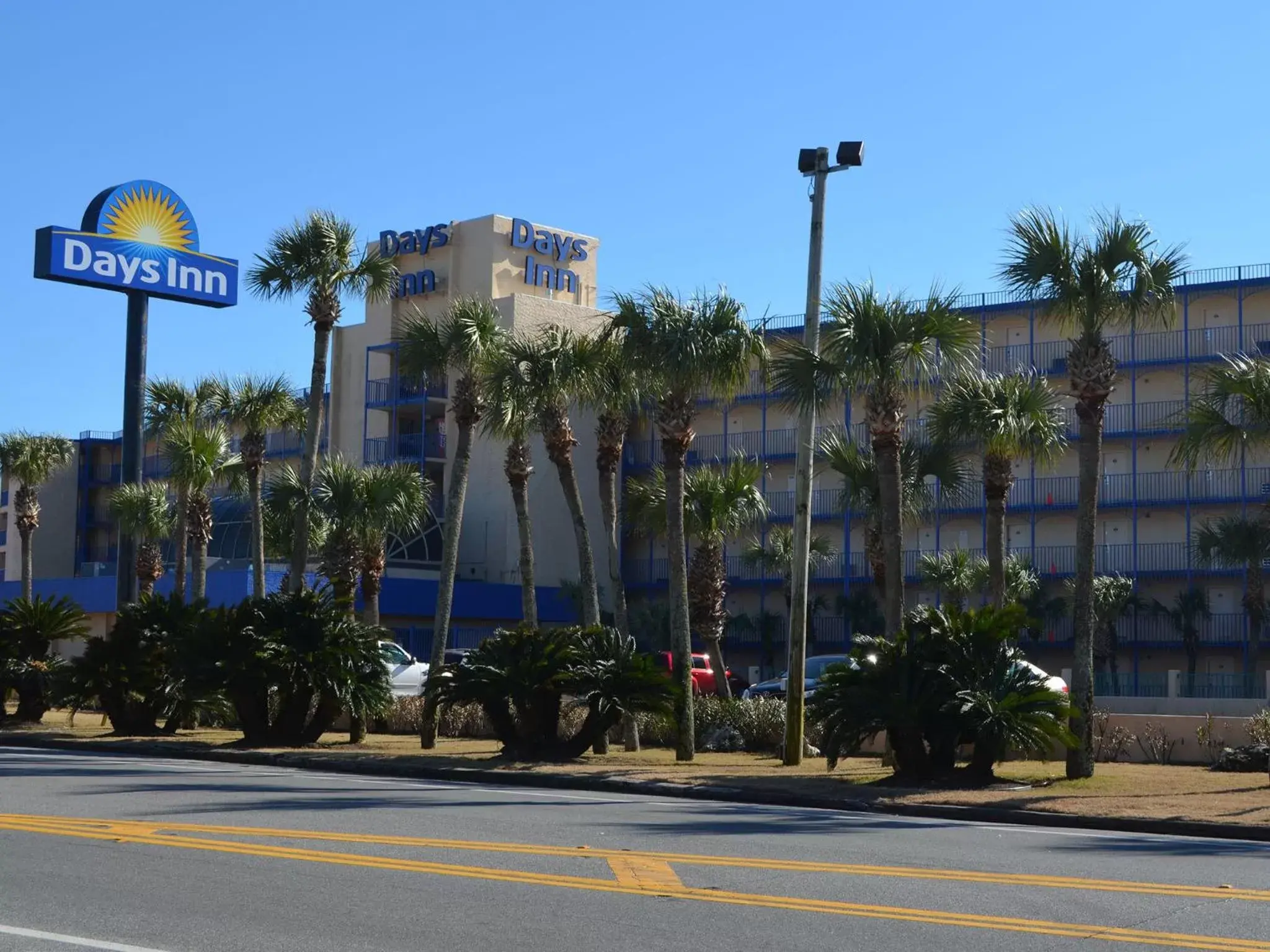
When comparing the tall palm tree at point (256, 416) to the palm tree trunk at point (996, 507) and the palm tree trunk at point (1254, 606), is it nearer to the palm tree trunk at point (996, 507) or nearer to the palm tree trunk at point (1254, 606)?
the palm tree trunk at point (996, 507)

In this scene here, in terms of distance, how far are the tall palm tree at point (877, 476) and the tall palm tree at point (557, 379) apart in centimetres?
622

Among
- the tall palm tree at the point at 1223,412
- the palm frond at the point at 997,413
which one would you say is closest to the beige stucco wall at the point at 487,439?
the palm frond at the point at 997,413

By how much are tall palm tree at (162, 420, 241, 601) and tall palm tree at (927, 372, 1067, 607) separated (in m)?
17.6

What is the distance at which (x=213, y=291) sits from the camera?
1662 inches

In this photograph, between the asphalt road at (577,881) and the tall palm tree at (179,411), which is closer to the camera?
the asphalt road at (577,881)

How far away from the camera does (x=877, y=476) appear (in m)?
29.5

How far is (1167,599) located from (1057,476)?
5.39 meters

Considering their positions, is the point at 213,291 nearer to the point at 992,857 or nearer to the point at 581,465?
the point at 581,465

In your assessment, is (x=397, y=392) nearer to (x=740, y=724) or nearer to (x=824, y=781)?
(x=740, y=724)

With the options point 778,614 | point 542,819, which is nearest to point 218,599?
point 778,614

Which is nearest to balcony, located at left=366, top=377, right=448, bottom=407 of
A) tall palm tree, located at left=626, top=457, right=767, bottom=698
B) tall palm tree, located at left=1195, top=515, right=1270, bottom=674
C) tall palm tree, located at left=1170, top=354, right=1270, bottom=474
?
tall palm tree, located at left=626, top=457, right=767, bottom=698

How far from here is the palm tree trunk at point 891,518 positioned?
72.6 feet

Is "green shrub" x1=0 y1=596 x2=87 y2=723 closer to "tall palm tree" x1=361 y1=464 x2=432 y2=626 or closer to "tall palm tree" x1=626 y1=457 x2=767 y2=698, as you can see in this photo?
"tall palm tree" x1=361 y1=464 x2=432 y2=626

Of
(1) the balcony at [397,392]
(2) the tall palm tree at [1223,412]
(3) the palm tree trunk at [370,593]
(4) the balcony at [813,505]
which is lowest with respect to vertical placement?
(3) the palm tree trunk at [370,593]
